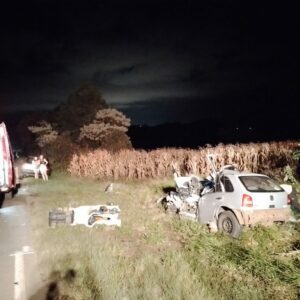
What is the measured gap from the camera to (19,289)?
288 inches

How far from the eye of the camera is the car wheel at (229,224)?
33.4 ft

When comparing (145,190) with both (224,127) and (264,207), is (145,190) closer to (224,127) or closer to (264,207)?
(264,207)

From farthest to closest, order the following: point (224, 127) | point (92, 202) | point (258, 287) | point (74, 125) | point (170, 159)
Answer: point (224, 127) → point (74, 125) → point (170, 159) → point (92, 202) → point (258, 287)

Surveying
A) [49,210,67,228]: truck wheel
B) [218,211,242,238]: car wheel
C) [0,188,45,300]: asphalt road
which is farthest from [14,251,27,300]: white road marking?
[218,211,242,238]: car wheel

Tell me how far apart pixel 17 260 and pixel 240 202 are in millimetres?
5275

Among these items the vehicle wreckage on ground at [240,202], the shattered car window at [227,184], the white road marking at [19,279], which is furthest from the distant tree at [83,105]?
the white road marking at [19,279]

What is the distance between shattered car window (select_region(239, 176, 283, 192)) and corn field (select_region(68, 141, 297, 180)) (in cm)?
1025

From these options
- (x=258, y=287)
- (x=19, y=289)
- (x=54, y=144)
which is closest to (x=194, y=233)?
(x=258, y=287)

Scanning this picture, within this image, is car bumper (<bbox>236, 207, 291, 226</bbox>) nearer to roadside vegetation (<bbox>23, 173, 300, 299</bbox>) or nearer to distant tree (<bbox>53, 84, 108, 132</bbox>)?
roadside vegetation (<bbox>23, 173, 300, 299</bbox>)

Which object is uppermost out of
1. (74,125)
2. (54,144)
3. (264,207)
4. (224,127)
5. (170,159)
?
(224,127)

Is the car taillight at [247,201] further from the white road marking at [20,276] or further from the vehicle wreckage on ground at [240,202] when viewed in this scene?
the white road marking at [20,276]

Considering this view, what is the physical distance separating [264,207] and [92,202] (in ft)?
27.4

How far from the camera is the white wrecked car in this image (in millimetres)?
12023

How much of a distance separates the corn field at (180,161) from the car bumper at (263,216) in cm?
1071
